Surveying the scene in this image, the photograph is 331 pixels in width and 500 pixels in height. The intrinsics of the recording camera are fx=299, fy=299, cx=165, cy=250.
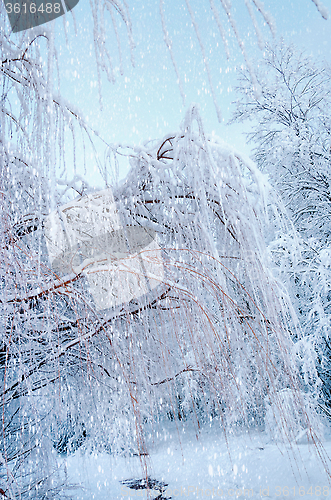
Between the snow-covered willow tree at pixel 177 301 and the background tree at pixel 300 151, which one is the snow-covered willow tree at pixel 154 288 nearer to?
the snow-covered willow tree at pixel 177 301

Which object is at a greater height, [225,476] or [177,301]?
[177,301]

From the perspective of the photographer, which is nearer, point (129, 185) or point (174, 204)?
point (174, 204)

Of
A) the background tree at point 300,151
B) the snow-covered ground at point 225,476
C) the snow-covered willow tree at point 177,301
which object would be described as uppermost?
the background tree at point 300,151

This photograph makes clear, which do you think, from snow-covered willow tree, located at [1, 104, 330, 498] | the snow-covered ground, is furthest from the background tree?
snow-covered willow tree, located at [1, 104, 330, 498]

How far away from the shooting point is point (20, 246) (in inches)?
41.4

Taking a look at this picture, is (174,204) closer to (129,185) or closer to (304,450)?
(129,185)

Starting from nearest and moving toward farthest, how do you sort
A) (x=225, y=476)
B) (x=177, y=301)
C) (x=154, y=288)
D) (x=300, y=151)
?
(x=154, y=288) → (x=177, y=301) → (x=300, y=151) → (x=225, y=476)

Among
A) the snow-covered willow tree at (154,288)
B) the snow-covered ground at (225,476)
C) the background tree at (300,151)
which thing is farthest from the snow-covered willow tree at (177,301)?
the background tree at (300,151)

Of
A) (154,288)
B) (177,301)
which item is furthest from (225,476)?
(154,288)

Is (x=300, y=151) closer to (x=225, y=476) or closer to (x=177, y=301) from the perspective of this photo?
(x=177, y=301)

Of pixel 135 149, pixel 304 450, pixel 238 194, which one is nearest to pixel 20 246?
pixel 135 149

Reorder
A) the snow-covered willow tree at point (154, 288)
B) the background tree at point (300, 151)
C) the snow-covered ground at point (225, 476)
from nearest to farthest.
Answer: the snow-covered willow tree at point (154, 288) → the snow-covered ground at point (225, 476) → the background tree at point (300, 151)

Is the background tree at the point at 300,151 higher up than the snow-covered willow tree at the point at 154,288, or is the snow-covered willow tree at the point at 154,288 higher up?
the background tree at the point at 300,151

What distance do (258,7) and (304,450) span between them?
606 cm
